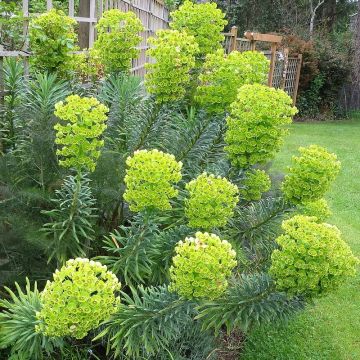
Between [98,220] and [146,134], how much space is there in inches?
21.8

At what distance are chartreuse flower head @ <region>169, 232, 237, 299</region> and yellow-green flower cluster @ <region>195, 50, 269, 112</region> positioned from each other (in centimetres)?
115

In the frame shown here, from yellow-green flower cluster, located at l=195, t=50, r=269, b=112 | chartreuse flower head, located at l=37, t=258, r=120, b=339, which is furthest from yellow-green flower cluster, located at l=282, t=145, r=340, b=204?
chartreuse flower head, located at l=37, t=258, r=120, b=339

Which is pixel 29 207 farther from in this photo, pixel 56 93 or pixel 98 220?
pixel 56 93

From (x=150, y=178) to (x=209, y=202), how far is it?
0.30m

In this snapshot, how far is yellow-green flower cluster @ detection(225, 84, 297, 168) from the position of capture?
2.40 meters

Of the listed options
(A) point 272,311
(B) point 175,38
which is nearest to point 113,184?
(B) point 175,38

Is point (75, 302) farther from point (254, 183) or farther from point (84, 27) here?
point (84, 27)

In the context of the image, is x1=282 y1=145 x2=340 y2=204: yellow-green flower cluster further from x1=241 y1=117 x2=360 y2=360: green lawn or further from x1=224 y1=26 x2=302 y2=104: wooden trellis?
x1=224 y1=26 x2=302 y2=104: wooden trellis

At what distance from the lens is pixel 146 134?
2.97 meters

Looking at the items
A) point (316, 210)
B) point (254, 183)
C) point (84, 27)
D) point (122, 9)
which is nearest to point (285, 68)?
point (122, 9)

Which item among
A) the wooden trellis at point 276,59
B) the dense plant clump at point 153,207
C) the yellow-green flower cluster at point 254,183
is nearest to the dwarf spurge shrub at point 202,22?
the dense plant clump at point 153,207

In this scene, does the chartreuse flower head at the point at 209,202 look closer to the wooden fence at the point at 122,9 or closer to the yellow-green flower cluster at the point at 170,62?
the yellow-green flower cluster at the point at 170,62

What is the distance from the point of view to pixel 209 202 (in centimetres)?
213

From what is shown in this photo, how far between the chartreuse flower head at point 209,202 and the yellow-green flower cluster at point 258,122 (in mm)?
344
